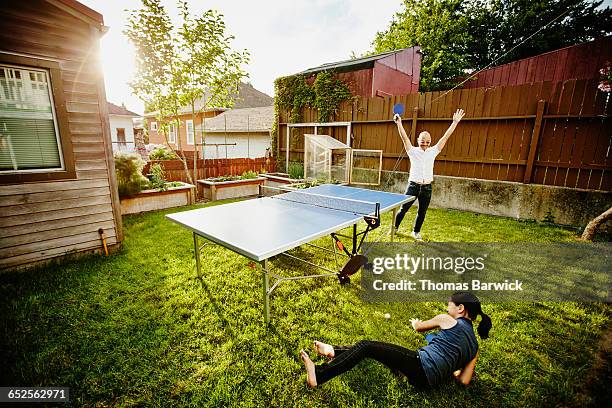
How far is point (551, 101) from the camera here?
6.57 metres

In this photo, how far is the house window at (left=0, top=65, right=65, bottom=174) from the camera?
156 inches

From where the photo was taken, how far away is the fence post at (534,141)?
664 cm

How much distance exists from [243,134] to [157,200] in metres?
12.3

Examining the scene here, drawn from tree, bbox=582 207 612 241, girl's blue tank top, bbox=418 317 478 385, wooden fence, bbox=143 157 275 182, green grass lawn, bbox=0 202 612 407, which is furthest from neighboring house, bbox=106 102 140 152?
tree, bbox=582 207 612 241

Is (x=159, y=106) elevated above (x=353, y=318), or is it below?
above

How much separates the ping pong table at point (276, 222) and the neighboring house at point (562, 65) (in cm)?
1283

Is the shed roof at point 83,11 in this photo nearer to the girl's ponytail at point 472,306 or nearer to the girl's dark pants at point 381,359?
the girl's dark pants at point 381,359

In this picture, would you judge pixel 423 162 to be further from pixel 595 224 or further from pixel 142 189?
pixel 142 189

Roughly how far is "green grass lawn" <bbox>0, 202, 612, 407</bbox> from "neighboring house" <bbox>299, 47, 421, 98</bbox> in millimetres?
9507

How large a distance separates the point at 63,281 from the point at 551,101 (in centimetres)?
1079

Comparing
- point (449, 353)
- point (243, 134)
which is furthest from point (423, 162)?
point (243, 134)

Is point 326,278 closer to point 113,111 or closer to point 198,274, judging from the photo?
point 198,274

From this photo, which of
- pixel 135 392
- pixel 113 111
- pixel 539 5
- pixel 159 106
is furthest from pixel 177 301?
pixel 113 111

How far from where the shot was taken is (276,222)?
3.20m
